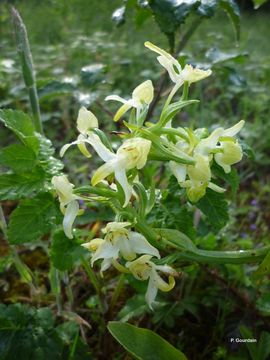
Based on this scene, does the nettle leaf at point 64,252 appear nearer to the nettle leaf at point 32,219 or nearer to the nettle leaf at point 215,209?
the nettle leaf at point 32,219

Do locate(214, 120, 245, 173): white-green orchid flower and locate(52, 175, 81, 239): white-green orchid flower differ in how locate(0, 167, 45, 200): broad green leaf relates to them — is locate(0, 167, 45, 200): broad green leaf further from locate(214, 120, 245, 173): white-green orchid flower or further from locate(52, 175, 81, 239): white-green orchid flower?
locate(214, 120, 245, 173): white-green orchid flower

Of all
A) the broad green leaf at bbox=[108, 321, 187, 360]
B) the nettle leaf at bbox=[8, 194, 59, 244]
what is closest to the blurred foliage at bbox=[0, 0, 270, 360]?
the nettle leaf at bbox=[8, 194, 59, 244]

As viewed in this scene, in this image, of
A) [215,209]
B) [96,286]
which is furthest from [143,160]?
[96,286]

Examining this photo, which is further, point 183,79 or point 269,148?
point 269,148

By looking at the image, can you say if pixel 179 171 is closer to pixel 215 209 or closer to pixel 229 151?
pixel 229 151

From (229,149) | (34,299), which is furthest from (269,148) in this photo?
(229,149)

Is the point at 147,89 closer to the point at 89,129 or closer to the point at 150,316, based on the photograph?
the point at 89,129
